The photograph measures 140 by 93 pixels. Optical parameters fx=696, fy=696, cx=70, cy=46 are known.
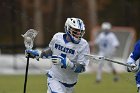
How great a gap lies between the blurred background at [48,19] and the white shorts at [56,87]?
12141 millimetres

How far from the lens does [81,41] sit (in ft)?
36.2

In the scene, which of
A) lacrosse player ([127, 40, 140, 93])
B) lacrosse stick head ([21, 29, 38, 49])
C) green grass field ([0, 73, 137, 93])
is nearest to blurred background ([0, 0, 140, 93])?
green grass field ([0, 73, 137, 93])

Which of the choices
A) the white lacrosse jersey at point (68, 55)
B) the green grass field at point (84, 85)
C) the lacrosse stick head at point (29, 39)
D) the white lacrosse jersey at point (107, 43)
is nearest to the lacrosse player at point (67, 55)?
the white lacrosse jersey at point (68, 55)

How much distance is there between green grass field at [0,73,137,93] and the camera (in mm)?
18484

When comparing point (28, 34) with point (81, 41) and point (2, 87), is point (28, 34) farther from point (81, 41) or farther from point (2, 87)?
point (2, 87)

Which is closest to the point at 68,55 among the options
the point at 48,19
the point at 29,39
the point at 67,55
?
Answer: the point at 67,55

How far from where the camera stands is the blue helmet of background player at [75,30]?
10766 mm

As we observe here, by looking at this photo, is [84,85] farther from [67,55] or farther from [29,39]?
[67,55]

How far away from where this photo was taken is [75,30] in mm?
10805

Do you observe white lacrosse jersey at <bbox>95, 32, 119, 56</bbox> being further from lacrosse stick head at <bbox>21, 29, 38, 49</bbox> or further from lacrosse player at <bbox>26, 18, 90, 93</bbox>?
lacrosse player at <bbox>26, 18, 90, 93</bbox>

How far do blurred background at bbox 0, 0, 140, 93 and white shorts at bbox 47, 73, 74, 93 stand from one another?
39.8 feet

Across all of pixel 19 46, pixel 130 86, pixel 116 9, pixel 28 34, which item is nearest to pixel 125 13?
pixel 116 9

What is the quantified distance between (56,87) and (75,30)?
0.93m

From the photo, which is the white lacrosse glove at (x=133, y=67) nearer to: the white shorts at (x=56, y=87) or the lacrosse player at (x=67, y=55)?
the lacrosse player at (x=67, y=55)
